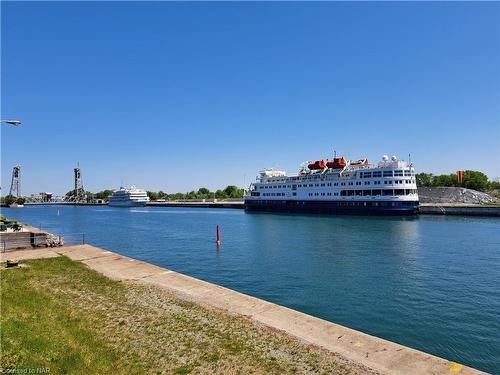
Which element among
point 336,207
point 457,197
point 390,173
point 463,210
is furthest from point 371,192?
point 457,197

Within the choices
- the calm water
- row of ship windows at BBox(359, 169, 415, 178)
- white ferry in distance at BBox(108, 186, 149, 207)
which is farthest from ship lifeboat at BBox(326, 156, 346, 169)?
white ferry in distance at BBox(108, 186, 149, 207)

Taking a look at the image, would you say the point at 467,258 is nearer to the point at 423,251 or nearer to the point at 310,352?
the point at 423,251

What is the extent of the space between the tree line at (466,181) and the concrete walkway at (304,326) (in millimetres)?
144605

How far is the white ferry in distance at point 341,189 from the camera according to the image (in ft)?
255

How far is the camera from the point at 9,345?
8.93 m

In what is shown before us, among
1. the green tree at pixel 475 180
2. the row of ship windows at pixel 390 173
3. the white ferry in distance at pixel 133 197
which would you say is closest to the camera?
the row of ship windows at pixel 390 173

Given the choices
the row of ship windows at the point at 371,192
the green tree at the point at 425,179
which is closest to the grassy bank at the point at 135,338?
the row of ship windows at the point at 371,192

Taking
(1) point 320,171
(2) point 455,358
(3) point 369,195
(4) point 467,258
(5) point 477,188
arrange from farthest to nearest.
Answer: (5) point 477,188, (1) point 320,171, (3) point 369,195, (4) point 467,258, (2) point 455,358

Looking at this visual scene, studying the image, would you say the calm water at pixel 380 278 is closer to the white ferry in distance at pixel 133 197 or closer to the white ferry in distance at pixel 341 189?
the white ferry in distance at pixel 341 189

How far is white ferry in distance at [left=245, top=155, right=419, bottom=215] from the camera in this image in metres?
77.8

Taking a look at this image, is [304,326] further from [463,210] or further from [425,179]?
[425,179]

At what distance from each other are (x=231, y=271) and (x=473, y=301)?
16352 mm

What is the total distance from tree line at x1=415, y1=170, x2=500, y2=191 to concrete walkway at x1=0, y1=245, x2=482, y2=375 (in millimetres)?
144605

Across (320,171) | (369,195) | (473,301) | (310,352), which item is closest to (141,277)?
(310,352)
